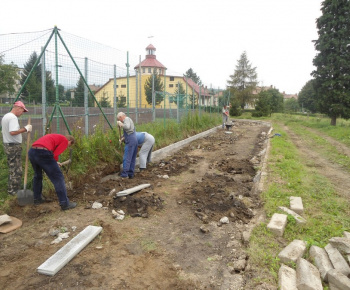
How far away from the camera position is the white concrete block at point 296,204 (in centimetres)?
449

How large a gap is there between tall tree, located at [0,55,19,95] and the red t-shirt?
2.68 m

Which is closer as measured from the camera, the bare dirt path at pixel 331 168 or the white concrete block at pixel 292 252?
the white concrete block at pixel 292 252

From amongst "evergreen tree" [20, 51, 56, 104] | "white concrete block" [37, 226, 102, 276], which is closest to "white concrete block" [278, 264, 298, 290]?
"white concrete block" [37, 226, 102, 276]

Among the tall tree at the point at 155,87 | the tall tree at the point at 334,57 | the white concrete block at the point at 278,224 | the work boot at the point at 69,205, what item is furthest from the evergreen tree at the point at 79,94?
the tall tree at the point at 334,57

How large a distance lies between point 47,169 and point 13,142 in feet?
2.96

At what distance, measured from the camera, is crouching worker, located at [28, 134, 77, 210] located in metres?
4.27

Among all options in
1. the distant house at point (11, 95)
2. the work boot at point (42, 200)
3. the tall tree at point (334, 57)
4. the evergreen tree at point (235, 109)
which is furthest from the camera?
the evergreen tree at point (235, 109)

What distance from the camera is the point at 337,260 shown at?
298 cm

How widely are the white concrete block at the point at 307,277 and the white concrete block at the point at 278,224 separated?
0.77 m

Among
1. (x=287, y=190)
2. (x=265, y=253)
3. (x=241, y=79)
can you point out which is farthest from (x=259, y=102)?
(x=265, y=253)

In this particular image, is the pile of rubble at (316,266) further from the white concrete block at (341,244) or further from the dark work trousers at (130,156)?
the dark work trousers at (130,156)

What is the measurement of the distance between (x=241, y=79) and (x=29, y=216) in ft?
133

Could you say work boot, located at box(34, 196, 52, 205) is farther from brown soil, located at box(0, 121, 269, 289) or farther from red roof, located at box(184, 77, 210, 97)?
red roof, located at box(184, 77, 210, 97)

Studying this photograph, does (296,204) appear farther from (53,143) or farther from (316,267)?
(53,143)
